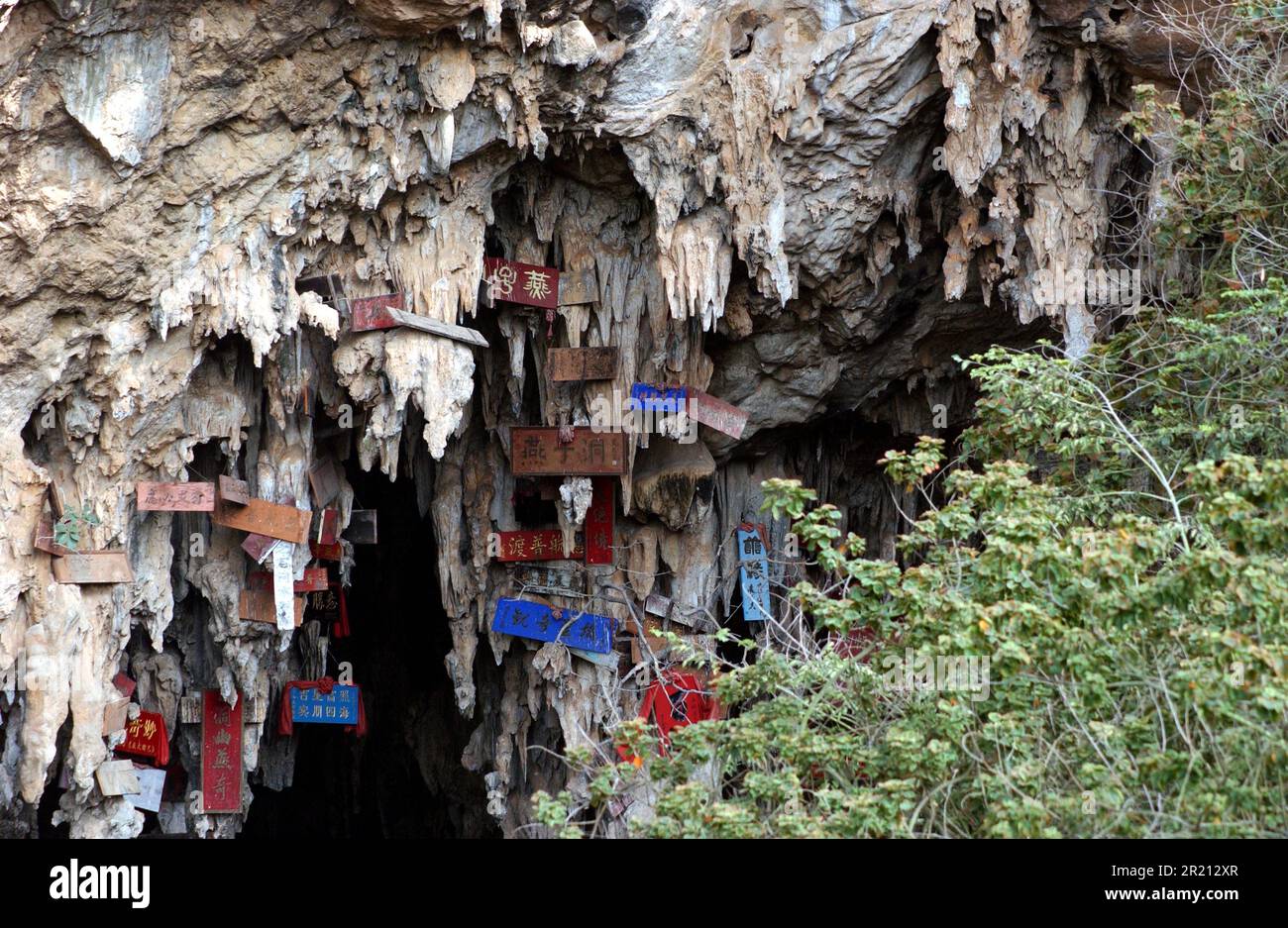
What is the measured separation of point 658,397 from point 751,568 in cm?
201

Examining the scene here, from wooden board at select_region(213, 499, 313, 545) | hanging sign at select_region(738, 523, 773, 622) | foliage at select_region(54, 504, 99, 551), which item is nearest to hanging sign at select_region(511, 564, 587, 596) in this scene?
hanging sign at select_region(738, 523, 773, 622)

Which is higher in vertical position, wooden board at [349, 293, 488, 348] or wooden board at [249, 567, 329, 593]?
wooden board at [349, 293, 488, 348]

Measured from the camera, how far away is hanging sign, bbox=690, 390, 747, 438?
10.6 meters

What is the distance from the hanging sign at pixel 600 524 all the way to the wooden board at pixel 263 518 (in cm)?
253

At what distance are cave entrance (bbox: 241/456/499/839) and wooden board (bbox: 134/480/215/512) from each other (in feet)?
14.0

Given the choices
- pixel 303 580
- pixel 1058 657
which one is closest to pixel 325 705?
pixel 303 580

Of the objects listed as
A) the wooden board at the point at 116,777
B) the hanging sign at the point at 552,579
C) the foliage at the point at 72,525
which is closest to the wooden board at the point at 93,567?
the foliage at the point at 72,525

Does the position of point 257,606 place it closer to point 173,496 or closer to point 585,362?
point 173,496

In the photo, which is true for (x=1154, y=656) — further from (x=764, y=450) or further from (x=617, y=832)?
(x=764, y=450)

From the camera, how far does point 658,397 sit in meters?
10.4

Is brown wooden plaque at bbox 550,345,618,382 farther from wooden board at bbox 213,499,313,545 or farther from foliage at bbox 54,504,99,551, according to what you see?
foliage at bbox 54,504,99,551

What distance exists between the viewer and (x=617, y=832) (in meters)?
9.70

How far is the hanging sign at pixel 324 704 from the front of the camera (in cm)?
1178

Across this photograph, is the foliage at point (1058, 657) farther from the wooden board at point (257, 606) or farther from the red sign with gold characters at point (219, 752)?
the red sign with gold characters at point (219, 752)
